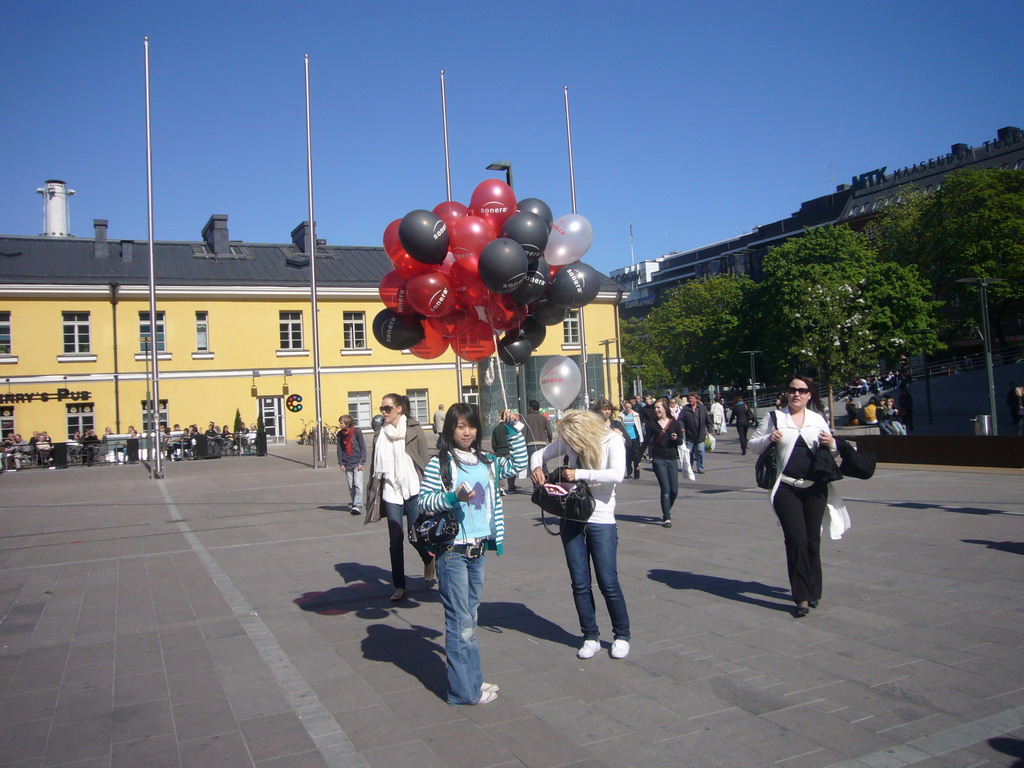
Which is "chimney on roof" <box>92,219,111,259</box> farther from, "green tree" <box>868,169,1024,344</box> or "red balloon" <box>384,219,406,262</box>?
"green tree" <box>868,169,1024,344</box>

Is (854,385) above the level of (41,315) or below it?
below

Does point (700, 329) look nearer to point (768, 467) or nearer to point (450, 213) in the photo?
point (450, 213)

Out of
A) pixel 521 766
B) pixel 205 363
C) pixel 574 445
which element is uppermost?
pixel 205 363

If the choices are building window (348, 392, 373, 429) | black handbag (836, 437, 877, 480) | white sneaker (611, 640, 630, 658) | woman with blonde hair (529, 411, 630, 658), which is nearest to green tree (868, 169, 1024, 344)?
building window (348, 392, 373, 429)

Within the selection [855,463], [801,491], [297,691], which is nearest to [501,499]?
[297,691]

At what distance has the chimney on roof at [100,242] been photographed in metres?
42.1

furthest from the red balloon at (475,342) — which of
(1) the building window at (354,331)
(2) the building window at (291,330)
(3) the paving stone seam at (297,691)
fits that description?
(1) the building window at (354,331)

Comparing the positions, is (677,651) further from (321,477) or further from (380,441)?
(321,477)

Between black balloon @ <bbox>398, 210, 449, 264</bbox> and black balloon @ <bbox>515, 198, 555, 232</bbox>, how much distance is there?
3.96ft

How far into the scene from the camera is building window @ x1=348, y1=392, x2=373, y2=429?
144 ft

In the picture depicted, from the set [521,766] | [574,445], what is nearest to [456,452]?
[574,445]

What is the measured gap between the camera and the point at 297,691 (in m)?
5.17

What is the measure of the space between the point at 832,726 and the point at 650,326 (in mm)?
73898

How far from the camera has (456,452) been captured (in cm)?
503
